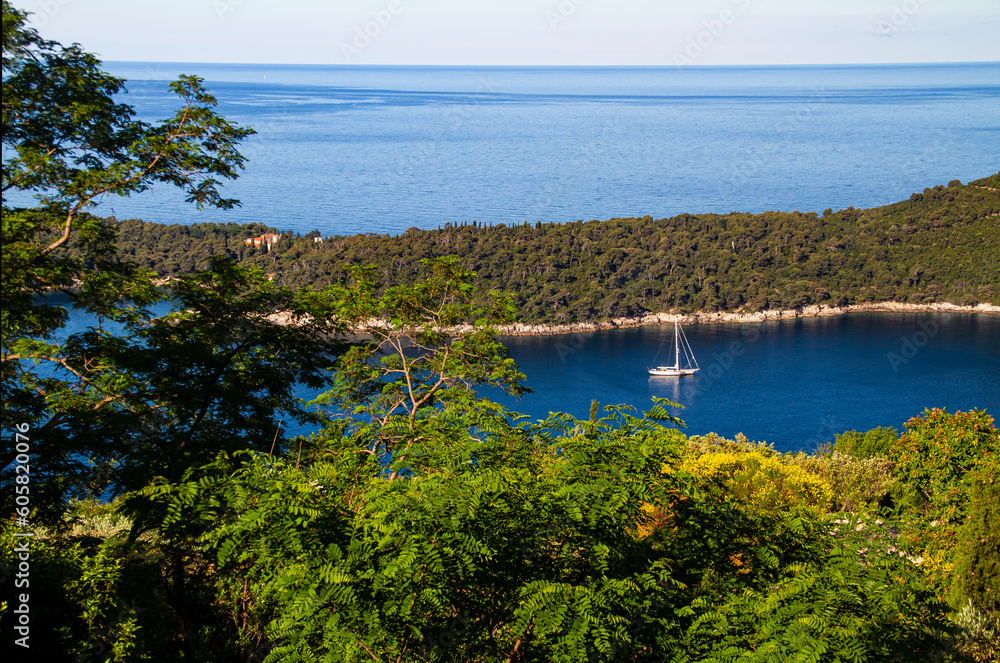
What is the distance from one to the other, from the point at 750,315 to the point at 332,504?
253ft

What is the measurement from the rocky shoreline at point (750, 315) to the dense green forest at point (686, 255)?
818 millimetres

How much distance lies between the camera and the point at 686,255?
8338 centimetres

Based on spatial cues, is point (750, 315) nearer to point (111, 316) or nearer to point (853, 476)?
point (853, 476)

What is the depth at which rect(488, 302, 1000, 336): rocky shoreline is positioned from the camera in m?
72.4

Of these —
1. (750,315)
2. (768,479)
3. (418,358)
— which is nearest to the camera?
(418,358)

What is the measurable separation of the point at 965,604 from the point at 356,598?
32.8 feet

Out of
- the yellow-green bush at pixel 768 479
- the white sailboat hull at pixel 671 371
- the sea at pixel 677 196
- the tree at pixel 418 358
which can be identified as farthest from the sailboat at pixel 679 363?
the tree at pixel 418 358

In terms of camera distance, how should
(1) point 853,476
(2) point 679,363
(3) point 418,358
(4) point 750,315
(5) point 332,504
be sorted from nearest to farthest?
(5) point 332,504 < (3) point 418,358 < (1) point 853,476 < (2) point 679,363 < (4) point 750,315

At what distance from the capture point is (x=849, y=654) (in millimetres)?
4516

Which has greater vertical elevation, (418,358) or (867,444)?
(418,358)

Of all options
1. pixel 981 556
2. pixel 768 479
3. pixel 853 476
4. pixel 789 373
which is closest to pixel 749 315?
pixel 789 373

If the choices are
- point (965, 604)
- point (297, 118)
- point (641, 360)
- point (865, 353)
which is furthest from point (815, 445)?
point (297, 118)

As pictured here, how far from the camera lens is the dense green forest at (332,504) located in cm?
490

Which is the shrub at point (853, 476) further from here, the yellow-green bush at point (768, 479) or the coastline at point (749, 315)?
the coastline at point (749, 315)
